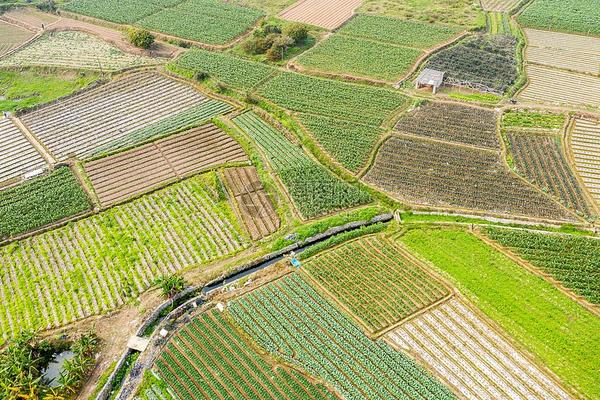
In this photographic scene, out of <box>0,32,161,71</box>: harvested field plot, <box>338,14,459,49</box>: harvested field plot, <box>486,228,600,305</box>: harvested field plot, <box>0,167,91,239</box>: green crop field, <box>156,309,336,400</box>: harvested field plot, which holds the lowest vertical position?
<box>156,309,336,400</box>: harvested field plot

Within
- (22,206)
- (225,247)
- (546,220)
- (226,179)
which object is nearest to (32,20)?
(22,206)

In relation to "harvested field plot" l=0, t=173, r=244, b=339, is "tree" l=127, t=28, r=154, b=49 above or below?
above

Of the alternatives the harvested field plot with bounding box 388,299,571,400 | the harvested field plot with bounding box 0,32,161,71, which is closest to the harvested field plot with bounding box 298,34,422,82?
the harvested field plot with bounding box 0,32,161,71

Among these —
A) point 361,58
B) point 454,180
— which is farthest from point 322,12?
point 454,180

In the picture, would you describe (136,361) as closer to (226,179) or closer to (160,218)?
(160,218)

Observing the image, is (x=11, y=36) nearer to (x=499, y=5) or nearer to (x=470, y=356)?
(x=499, y=5)

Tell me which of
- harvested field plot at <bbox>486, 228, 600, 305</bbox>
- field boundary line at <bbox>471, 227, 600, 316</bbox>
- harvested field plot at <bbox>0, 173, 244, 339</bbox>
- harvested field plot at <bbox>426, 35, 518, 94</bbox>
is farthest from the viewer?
harvested field plot at <bbox>426, 35, 518, 94</bbox>

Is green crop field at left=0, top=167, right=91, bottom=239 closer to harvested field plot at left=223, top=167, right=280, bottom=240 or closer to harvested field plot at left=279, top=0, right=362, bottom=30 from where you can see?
harvested field plot at left=223, top=167, right=280, bottom=240
